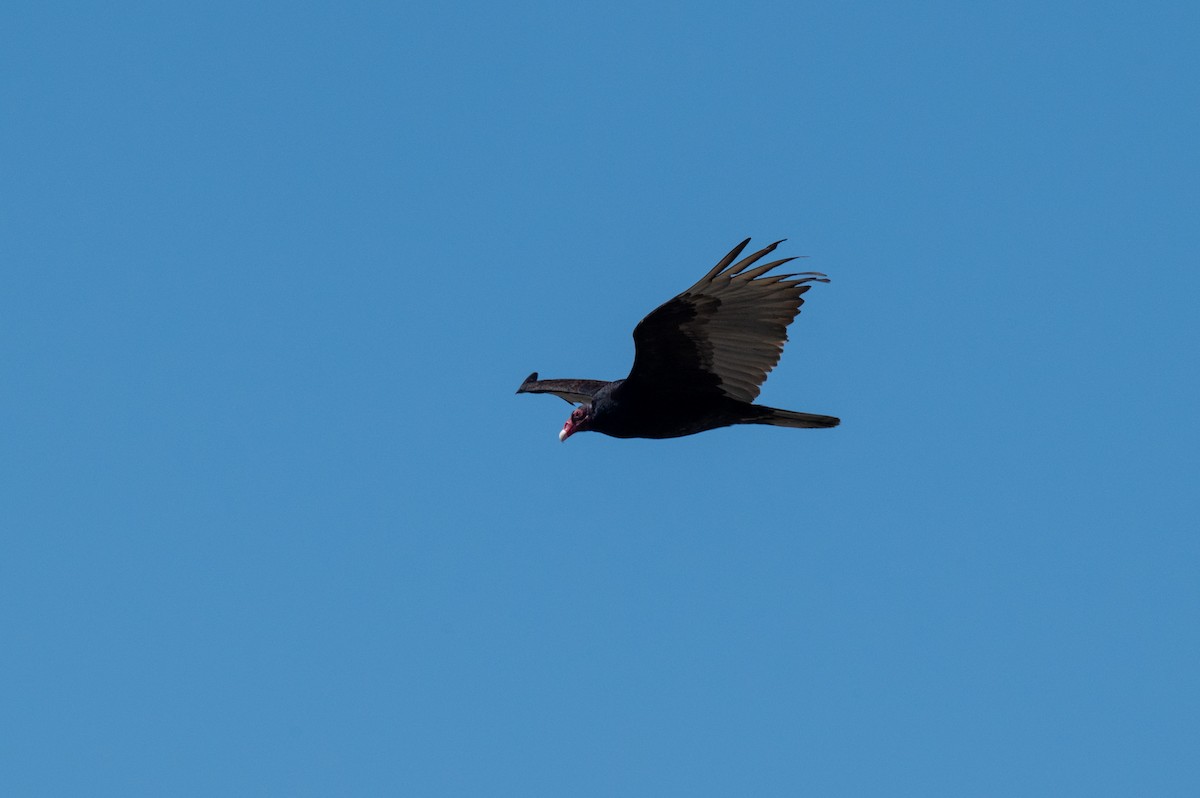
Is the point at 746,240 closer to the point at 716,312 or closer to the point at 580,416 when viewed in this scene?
the point at 716,312

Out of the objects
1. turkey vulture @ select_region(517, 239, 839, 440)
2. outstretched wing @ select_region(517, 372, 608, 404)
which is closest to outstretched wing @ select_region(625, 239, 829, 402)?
turkey vulture @ select_region(517, 239, 839, 440)

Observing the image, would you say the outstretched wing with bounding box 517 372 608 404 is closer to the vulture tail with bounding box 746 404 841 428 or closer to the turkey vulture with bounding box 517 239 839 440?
the turkey vulture with bounding box 517 239 839 440

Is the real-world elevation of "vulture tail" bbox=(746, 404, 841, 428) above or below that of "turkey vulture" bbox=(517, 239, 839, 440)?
below

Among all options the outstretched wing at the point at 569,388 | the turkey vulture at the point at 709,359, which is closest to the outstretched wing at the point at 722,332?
the turkey vulture at the point at 709,359

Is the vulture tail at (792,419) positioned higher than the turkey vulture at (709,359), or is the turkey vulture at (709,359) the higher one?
the turkey vulture at (709,359)

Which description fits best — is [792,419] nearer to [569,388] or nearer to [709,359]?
[709,359]

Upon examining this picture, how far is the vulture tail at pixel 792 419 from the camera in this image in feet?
42.8

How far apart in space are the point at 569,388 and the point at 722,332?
349 centimetres

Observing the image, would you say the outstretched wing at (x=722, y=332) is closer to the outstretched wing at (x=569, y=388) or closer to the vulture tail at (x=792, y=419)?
the vulture tail at (x=792, y=419)

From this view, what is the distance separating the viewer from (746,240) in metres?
11.8

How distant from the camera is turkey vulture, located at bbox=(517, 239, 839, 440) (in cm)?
1212

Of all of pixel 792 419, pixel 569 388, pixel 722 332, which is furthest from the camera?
pixel 569 388

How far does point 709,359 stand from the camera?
12.6 metres

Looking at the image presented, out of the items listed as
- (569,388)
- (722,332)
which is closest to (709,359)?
(722,332)
